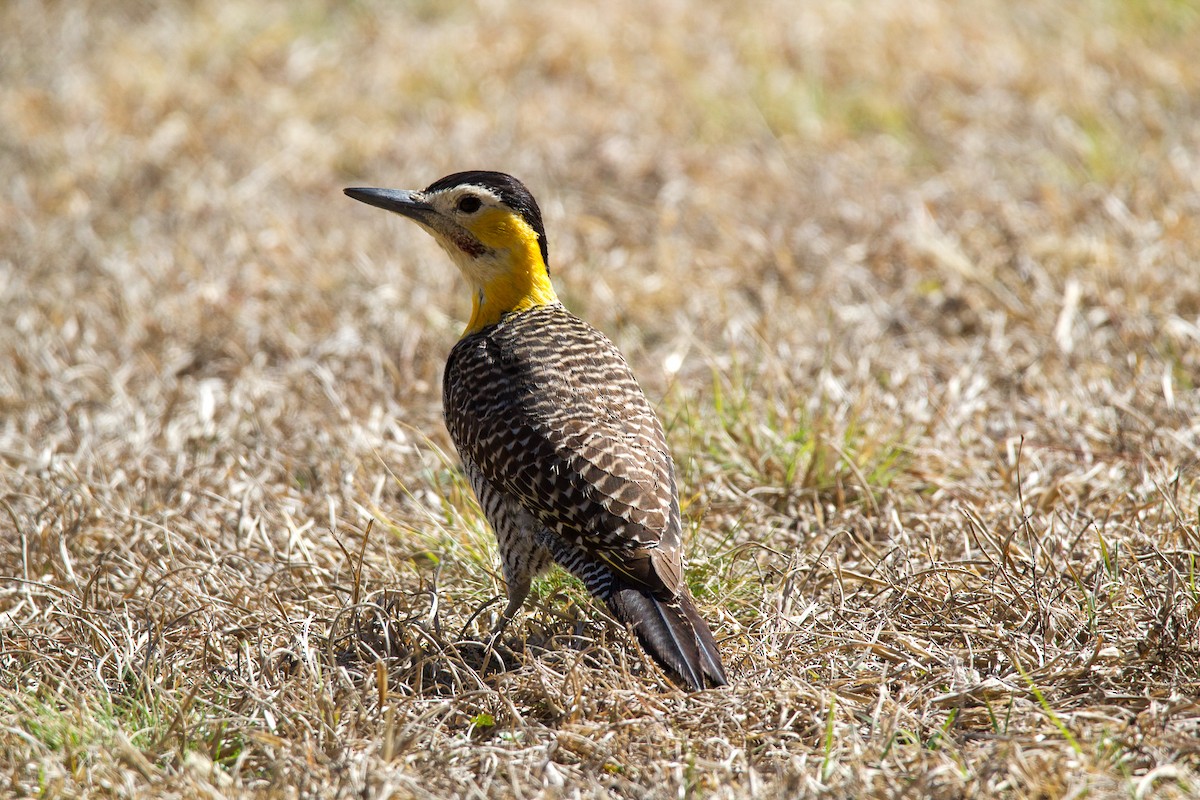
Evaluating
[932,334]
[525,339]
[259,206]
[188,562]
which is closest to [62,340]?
[259,206]

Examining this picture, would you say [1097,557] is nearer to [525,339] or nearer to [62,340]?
[525,339]

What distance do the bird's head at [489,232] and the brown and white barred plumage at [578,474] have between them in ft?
1.05

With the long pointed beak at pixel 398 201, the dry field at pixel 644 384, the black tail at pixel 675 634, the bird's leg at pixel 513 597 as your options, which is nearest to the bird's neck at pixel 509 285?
the long pointed beak at pixel 398 201

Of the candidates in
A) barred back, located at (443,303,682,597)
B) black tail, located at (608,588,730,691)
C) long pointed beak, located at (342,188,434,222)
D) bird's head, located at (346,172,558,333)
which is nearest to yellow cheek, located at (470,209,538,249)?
bird's head, located at (346,172,558,333)

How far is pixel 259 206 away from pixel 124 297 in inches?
48.8

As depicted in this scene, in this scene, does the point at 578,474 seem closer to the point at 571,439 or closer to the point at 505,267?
the point at 571,439

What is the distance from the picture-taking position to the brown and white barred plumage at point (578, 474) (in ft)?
12.0

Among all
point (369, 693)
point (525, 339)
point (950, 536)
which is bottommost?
point (950, 536)

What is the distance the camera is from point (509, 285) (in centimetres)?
486

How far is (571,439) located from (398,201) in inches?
59.5

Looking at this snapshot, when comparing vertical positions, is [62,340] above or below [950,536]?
above

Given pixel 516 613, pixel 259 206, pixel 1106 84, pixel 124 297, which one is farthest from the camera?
pixel 1106 84

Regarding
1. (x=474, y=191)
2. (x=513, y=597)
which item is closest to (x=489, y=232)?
(x=474, y=191)

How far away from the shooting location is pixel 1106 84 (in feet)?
26.5
